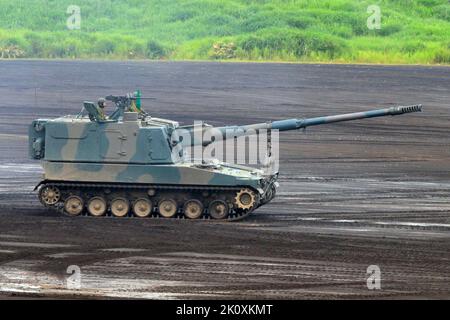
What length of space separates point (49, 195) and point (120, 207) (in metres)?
1.78

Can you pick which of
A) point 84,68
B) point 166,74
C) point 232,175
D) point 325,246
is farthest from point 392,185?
point 84,68

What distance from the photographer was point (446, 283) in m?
23.3

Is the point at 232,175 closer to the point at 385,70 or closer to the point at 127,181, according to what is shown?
the point at 127,181

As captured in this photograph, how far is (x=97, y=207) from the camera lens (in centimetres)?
3103

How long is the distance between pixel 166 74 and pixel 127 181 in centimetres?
3301

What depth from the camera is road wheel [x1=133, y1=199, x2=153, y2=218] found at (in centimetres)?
3084

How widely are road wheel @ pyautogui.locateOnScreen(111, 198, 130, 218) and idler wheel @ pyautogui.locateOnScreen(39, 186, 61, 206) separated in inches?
55.2

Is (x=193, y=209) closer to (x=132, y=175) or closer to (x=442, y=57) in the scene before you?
(x=132, y=175)

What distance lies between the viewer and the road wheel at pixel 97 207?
102 ft

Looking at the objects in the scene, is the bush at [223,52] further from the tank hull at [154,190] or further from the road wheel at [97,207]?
the road wheel at [97,207]

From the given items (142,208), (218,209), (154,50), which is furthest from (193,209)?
(154,50)

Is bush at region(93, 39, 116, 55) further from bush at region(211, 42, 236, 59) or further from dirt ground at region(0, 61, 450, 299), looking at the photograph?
dirt ground at region(0, 61, 450, 299)

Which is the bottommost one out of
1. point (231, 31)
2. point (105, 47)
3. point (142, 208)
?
point (142, 208)


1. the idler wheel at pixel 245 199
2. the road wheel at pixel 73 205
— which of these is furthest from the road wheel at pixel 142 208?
the idler wheel at pixel 245 199
